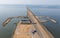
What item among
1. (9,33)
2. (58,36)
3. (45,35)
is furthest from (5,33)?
(45,35)

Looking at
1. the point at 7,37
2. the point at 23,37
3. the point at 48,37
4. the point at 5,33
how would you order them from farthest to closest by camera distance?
the point at 5,33 < the point at 7,37 < the point at 23,37 < the point at 48,37

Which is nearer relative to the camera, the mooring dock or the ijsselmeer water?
the mooring dock

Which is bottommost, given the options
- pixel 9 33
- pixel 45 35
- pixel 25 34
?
pixel 9 33

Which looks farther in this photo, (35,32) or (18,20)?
(18,20)

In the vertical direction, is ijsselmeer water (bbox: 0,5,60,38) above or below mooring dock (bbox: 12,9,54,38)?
below

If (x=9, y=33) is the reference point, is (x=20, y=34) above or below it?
above

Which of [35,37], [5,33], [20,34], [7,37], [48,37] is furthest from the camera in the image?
[5,33]

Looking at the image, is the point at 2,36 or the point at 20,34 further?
the point at 2,36

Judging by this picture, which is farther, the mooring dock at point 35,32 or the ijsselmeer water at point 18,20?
the ijsselmeer water at point 18,20

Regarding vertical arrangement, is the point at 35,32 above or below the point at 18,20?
above

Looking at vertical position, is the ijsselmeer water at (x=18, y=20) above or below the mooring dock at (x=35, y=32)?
below

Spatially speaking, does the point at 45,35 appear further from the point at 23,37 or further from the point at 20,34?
the point at 20,34
